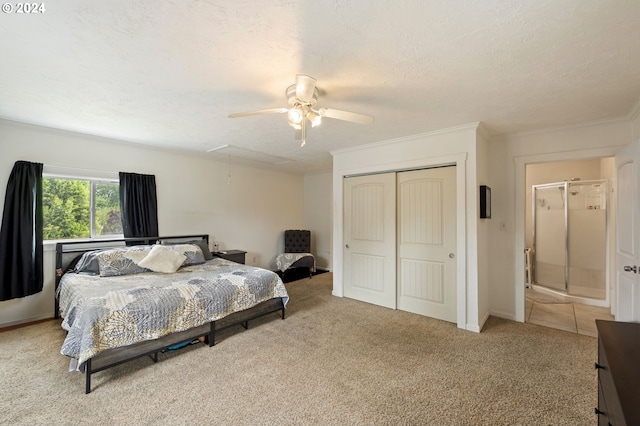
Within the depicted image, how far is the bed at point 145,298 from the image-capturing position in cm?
209

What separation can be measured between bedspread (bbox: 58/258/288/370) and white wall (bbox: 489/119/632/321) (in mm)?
2873

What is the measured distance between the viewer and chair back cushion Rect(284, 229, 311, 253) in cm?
614

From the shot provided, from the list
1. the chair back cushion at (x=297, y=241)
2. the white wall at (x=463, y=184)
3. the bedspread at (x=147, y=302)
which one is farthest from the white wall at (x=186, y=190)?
the white wall at (x=463, y=184)

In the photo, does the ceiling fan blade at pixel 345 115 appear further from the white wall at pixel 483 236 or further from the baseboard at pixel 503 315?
the baseboard at pixel 503 315

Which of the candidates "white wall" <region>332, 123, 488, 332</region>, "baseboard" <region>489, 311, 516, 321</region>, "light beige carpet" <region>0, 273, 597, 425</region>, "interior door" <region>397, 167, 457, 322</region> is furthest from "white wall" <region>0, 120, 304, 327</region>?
"baseboard" <region>489, 311, 516, 321</region>

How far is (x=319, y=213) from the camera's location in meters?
6.60

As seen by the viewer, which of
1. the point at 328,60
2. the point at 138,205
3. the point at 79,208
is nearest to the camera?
the point at 328,60

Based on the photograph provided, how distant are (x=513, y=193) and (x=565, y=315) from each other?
1.82 metres

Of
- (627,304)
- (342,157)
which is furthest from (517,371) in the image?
(342,157)

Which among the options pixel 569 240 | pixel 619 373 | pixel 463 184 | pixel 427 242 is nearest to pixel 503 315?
pixel 427 242

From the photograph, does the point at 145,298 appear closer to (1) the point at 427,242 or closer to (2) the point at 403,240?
(2) the point at 403,240

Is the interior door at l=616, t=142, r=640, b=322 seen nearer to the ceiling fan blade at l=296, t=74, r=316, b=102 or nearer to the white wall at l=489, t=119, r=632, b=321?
the white wall at l=489, t=119, r=632, b=321

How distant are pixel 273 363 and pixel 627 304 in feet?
10.7

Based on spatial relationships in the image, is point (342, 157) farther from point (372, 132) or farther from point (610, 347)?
point (610, 347)
